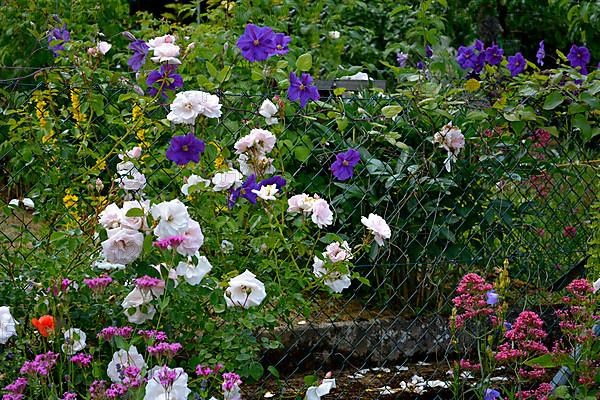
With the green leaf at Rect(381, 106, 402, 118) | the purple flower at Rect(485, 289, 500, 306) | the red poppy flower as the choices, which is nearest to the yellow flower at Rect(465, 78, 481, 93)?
the green leaf at Rect(381, 106, 402, 118)

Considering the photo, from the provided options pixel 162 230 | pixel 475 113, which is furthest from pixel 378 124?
pixel 162 230

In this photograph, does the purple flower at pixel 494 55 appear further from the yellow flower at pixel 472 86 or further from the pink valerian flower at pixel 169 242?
the pink valerian flower at pixel 169 242

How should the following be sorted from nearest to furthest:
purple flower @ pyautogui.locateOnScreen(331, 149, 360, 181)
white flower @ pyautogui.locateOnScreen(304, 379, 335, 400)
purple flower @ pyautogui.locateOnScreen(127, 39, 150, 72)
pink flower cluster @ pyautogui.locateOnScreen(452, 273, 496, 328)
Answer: white flower @ pyautogui.locateOnScreen(304, 379, 335, 400)
pink flower cluster @ pyautogui.locateOnScreen(452, 273, 496, 328)
purple flower @ pyautogui.locateOnScreen(331, 149, 360, 181)
purple flower @ pyautogui.locateOnScreen(127, 39, 150, 72)

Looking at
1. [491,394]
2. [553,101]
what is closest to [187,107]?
[491,394]

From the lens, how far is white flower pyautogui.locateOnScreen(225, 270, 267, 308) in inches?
92.1

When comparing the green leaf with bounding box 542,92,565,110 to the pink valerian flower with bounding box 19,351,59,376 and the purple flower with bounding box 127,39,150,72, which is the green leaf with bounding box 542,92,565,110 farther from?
the pink valerian flower with bounding box 19,351,59,376

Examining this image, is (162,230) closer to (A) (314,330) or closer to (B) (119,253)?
(B) (119,253)

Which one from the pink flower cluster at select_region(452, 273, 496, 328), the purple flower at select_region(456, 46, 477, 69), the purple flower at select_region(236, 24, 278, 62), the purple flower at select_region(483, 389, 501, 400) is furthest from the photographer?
the purple flower at select_region(456, 46, 477, 69)

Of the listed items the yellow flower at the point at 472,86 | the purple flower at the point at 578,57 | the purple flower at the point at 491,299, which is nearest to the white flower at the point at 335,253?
the purple flower at the point at 491,299

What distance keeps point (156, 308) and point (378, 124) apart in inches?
38.6

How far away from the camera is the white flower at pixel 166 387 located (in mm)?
2012

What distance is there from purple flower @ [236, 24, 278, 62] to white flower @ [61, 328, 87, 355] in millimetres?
1114

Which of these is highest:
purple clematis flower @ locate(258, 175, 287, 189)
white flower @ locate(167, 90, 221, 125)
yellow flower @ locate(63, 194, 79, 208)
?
white flower @ locate(167, 90, 221, 125)

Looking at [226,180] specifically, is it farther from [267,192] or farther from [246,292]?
[246,292]
